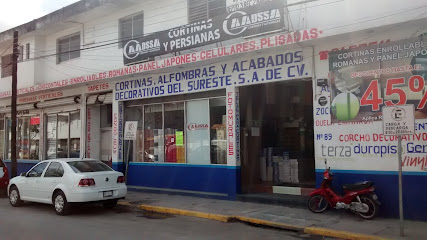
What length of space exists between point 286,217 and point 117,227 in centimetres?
391

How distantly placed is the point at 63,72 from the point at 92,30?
2.68 m

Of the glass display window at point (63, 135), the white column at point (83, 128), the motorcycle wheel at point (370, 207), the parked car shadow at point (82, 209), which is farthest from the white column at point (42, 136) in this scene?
the motorcycle wheel at point (370, 207)

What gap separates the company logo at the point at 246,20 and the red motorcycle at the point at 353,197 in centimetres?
422

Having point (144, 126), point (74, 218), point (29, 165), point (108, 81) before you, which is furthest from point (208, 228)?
point (29, 165)

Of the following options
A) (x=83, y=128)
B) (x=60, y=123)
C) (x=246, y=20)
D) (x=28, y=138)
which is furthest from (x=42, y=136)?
(x=246, y=20)

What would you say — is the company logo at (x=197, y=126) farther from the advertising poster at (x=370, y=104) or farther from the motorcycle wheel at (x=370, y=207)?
the motorcycle wheel at (x=370, y=207)

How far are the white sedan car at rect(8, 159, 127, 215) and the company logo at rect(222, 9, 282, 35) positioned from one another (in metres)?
5.24

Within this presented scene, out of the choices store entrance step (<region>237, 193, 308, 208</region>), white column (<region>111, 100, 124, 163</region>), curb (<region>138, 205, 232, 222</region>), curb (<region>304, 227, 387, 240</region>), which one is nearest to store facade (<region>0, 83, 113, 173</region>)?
white column (<region>111, 100, 124, 163</region>)

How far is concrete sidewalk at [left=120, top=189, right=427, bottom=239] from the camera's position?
750cm

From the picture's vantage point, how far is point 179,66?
1223 cm

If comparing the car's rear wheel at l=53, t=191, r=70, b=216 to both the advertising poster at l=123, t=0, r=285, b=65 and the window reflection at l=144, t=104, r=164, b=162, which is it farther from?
the advertising poster at l=123, t=0, r=285, b=65

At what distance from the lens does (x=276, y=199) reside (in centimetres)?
1049

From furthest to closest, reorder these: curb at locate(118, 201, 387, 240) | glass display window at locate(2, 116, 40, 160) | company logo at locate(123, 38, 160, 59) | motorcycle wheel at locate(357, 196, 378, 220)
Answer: glass display window at locate(2, 116, 40, 160) → company logo at locate(123, 38, 160, 59) → motorcycle wheel at locate(357, 196, 378, 220) → curb at locate(118, 201, 387, 240)

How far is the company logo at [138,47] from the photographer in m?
12.6
